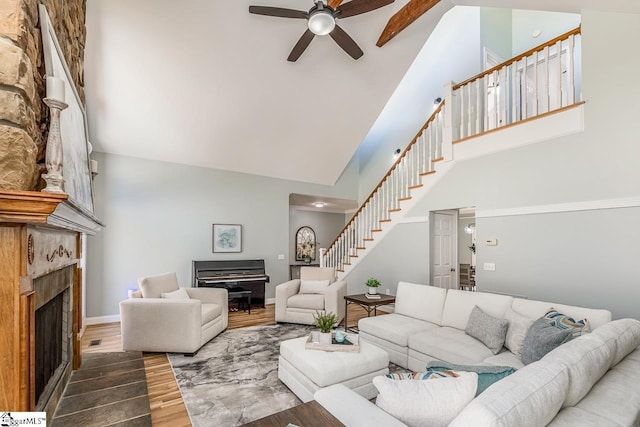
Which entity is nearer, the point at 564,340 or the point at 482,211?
the point at 564,340

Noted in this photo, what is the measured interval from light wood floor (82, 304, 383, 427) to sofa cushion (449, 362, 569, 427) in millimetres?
2218

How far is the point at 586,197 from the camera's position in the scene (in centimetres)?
340

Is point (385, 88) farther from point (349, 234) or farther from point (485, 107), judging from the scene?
point (349, 234)

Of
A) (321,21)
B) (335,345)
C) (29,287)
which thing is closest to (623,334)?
(335,345)

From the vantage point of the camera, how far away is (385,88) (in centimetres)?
529

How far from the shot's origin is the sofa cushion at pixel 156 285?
385 centimetres

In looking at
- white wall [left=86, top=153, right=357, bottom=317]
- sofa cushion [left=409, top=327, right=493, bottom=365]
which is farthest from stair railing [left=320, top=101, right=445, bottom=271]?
sofa cushion [left=409, top=327, right=493, bottom=365]

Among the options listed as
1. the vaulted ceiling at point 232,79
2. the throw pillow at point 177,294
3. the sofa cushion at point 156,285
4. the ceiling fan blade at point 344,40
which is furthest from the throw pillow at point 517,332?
the sofa cushion at point 156,285

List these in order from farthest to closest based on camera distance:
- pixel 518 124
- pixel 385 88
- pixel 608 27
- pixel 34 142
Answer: pixel 385 88 < pixel 518 124 < pixel 608 27 < pixel 34 142

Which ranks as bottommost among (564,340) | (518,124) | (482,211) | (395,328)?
(395,328)

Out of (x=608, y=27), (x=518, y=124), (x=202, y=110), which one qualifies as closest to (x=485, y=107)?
(x=518, y=124)

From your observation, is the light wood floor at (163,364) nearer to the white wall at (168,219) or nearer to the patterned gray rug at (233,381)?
the patterned gray rug at (233,381)

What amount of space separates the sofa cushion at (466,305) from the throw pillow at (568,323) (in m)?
0.46

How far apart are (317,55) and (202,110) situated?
194 centimetres
